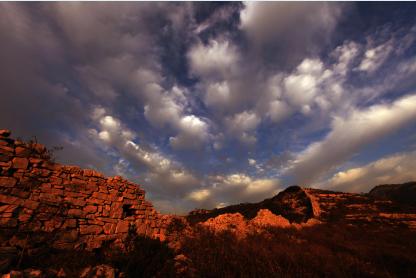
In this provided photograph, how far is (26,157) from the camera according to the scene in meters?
6.09

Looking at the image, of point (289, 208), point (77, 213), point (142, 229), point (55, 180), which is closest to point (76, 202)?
point (77, 213)

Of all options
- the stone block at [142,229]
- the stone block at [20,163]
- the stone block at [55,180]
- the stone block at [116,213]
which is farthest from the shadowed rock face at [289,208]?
the stone block at [20,163]

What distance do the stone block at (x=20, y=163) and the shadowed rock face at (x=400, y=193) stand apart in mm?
56559

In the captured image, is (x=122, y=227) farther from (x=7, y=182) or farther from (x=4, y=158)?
(x=4, y=158)

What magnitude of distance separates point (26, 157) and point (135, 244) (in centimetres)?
527

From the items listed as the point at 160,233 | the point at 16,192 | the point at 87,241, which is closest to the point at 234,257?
the point at 160,233

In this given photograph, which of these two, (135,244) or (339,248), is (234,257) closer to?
(135,244)

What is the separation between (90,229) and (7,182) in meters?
3.18

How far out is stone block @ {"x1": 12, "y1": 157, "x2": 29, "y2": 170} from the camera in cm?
580

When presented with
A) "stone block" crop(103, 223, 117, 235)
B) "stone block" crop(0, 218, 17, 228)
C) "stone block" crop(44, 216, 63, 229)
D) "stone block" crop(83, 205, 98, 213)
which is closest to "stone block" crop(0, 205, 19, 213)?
"stone block" crop(0, 218, 17, 228)

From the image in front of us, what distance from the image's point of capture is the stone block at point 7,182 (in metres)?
5.42

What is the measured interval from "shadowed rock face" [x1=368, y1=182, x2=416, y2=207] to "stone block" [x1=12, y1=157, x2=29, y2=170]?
56.6 metres

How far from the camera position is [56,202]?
20.8ft

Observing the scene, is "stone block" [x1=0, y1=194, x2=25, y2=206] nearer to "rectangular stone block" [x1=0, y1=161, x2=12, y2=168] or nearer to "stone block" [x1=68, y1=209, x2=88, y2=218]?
"rectangular stone block" [x1=0, y1=161, x2=12, y2=168]
